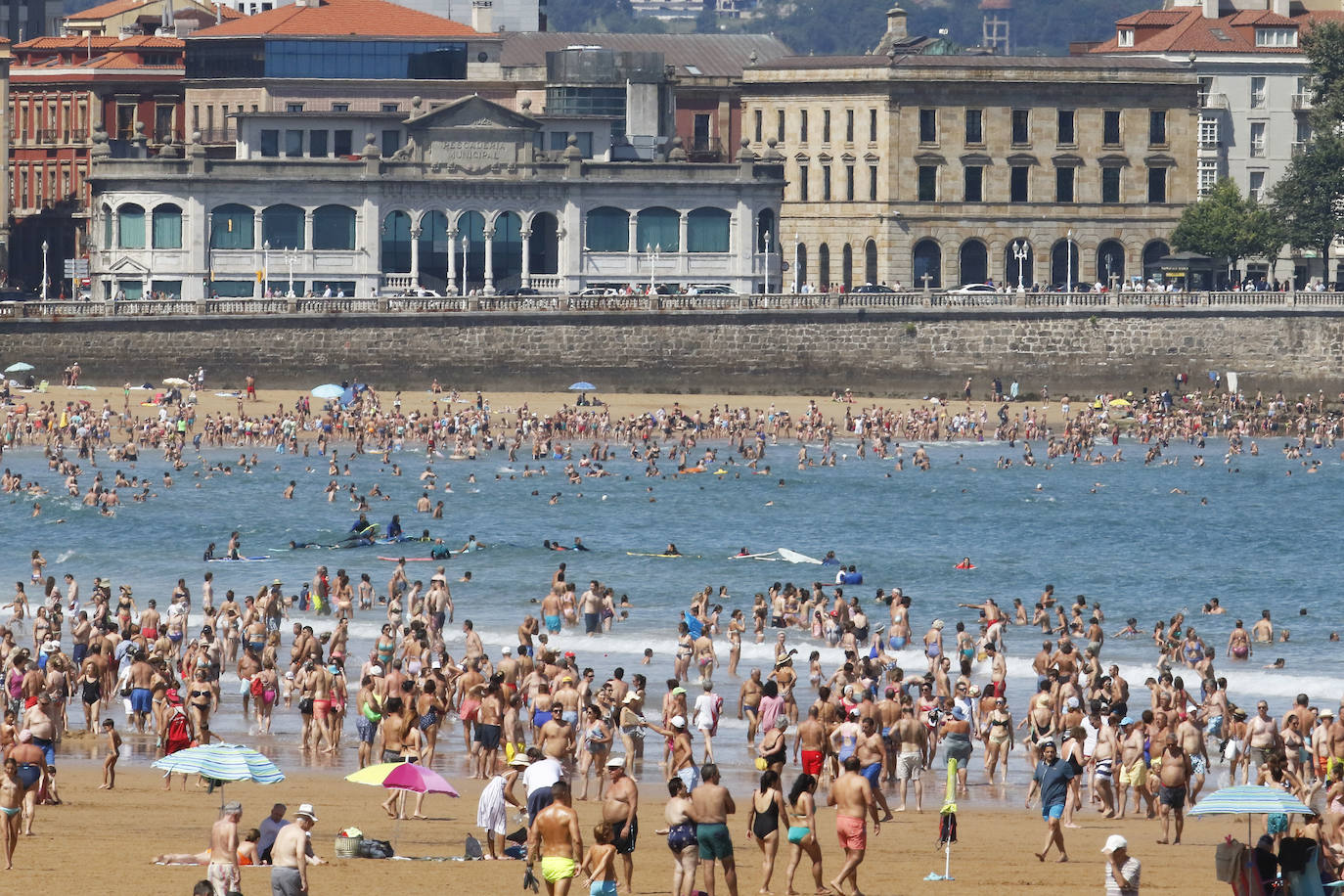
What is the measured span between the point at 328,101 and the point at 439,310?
743 inches

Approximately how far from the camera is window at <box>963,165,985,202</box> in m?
A: 103

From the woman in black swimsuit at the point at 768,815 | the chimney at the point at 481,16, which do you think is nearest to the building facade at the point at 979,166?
the chimney at the point at 481,16

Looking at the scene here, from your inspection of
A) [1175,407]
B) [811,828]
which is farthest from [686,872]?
[1175,407]

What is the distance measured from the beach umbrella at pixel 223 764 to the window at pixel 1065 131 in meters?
82.6

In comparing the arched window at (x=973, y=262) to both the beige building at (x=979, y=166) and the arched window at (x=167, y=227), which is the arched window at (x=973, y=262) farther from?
the arched window at (x=167, y=227)

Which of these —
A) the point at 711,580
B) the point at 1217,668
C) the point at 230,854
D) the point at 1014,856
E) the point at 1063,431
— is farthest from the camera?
the point at 1063,431

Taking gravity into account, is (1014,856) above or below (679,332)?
below

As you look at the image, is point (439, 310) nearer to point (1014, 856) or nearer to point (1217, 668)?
point (1217, 668)

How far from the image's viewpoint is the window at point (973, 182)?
4065 inches

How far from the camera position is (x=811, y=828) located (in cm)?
2342

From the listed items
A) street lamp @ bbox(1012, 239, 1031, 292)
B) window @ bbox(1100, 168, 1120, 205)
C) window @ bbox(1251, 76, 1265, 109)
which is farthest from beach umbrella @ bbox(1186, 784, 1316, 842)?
window @ bbox(1251, 76, 1265, 109)

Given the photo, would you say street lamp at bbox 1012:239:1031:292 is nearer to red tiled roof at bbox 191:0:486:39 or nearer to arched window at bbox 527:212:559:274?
arched window at bbox 527:212:559:274

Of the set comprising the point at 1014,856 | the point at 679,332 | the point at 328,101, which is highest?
the point at 328,101

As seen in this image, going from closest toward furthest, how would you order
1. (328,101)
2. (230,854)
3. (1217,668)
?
(230,854), (1217,668), (328,101)
